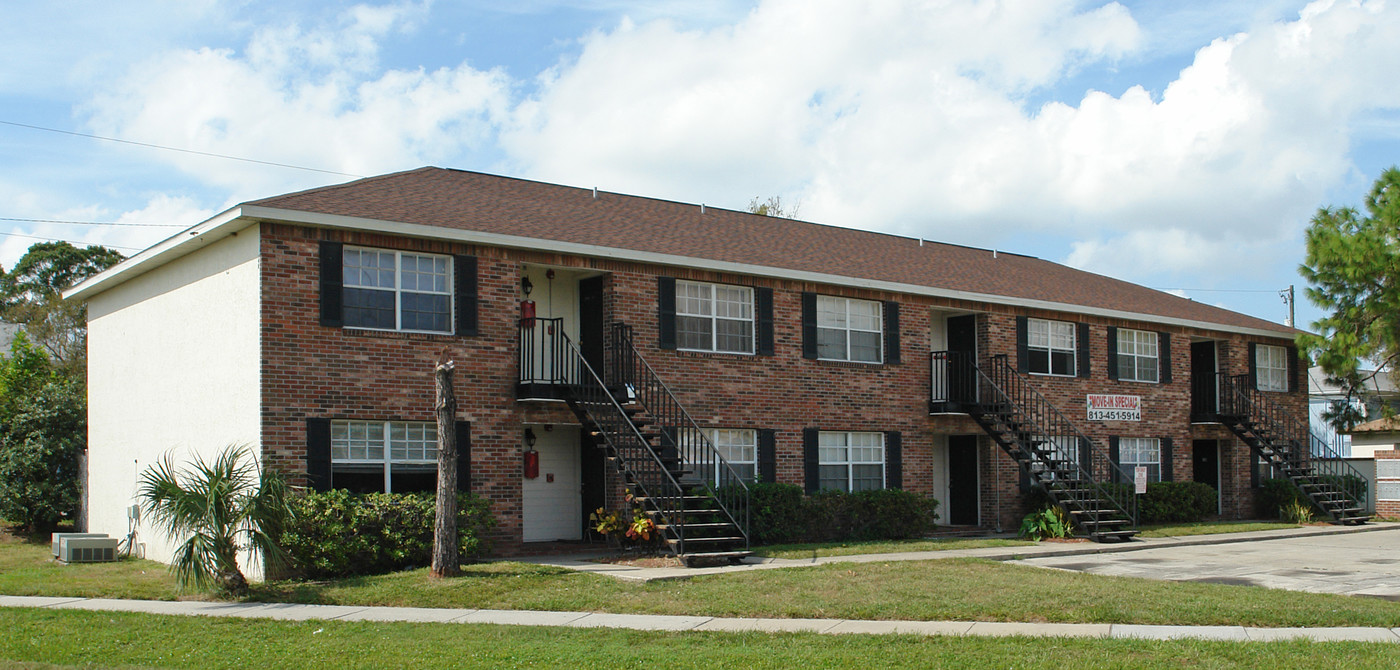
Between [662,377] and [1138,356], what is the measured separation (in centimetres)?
1273

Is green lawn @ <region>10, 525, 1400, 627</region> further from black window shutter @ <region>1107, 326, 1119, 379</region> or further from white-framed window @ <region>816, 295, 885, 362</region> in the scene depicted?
black window shutter @ <region>1107, 326, 1119, 379</region>

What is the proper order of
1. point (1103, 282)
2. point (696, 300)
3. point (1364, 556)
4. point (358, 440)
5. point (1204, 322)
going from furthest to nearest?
1. point (1103, 282)
2. point (1204, 322)
3. point (696, 300)
4. point (1364, 556)
5. point (358, 440)

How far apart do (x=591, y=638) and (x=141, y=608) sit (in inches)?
210

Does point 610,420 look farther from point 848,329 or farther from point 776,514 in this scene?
point 848,329

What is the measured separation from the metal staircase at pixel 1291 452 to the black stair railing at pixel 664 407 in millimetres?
14147

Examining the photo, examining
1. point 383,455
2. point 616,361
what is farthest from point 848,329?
point 383,455

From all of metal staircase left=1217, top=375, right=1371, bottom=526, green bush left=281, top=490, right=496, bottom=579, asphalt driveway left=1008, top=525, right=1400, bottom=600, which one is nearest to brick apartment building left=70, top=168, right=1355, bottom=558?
metal staircase left=1217, top=375, right=1371, bottom=526

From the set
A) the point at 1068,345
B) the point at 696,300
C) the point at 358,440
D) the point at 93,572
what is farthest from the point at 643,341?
the point at 1068,345

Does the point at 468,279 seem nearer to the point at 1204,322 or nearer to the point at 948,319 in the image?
the point at 948,319

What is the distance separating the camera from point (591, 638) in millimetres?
10289

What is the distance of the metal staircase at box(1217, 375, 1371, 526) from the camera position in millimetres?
26109

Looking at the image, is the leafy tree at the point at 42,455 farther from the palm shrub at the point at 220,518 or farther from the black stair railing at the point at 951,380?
the black stair railing at the point at 951,380

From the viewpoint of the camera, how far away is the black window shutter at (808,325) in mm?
21141

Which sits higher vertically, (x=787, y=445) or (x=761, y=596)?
(x=787, y=445)
